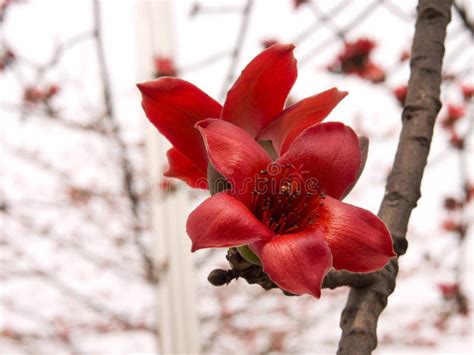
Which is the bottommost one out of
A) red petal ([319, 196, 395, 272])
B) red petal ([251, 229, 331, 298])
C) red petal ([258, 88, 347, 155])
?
red petal ([251, 229, 331, 298])

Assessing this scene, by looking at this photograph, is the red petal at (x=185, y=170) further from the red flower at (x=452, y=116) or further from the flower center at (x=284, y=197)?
the red flower at (x=452, y=116)

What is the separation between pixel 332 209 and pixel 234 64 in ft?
4.46

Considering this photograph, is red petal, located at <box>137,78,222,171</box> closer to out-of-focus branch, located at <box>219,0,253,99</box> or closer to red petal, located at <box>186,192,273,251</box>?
red petal, located at <box>186,192,273,251</box>

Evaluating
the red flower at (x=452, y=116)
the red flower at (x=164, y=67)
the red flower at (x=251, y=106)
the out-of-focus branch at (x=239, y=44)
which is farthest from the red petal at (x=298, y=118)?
the red flower at (x=452, y=116)

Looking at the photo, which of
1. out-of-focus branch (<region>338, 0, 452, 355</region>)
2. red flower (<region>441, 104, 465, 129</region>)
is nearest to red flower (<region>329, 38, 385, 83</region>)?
red flower (<region>441, 104, 465, 129</region>)

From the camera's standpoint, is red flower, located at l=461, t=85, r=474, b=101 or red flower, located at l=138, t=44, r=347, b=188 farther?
red flower, located at l=461, t=85, r=474, b=101

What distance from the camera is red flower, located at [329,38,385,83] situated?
1.92 meters

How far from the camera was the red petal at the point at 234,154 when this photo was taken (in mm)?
361

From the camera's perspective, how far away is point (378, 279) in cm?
43

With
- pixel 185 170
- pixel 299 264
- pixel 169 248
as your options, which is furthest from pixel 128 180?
pixel 299 264

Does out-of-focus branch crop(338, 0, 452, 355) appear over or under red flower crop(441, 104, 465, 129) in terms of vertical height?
under

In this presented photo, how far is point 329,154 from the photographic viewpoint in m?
0.38

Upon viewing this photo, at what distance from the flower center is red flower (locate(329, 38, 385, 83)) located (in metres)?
1.58

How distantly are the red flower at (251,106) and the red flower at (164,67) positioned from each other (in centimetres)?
162
